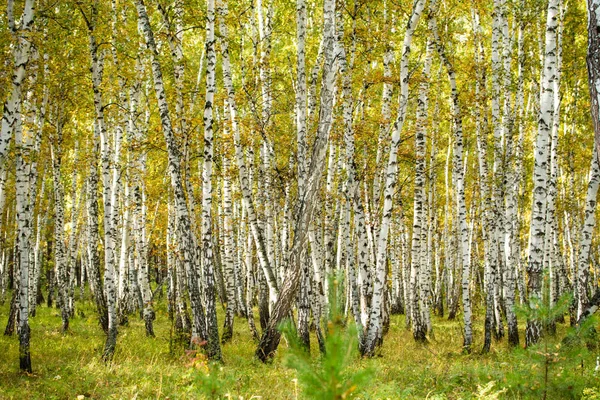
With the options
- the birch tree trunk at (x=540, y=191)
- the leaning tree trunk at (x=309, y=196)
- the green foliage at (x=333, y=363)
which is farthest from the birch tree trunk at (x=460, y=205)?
the green foliage at (x=333, y=363)

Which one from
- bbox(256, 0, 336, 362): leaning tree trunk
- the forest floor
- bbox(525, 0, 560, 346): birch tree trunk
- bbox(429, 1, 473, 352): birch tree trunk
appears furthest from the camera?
bbox(429, 1, 473, 352): birch tree trunk

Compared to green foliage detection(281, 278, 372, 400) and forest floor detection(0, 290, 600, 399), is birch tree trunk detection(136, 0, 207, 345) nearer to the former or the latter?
forest floor detection(0, 290, 600, 399)

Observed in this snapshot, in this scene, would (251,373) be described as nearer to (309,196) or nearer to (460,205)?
(309,196)

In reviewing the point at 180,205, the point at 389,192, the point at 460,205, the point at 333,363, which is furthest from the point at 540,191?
the point at 333,363

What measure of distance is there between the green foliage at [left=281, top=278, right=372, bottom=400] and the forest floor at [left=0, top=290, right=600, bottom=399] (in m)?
0.13

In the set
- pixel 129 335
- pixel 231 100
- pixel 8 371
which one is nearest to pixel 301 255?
pixel 231 100

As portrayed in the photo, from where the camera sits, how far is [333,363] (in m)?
2.24

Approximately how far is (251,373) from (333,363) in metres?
6.67

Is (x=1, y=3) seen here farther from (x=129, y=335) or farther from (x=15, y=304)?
(x=129, y=335)

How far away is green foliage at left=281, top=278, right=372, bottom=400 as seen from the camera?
2.23 m

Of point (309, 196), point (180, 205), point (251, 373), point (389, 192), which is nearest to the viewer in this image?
point (251, 373)

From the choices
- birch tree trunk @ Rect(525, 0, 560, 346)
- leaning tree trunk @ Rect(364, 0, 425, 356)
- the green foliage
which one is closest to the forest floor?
the green foliage

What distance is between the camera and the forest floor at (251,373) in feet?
18.0

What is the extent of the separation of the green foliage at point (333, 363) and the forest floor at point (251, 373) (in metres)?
0.13
